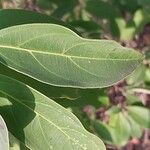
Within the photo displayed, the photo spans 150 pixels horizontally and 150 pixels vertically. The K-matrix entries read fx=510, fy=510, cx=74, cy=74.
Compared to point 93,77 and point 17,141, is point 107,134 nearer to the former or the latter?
point 17,141

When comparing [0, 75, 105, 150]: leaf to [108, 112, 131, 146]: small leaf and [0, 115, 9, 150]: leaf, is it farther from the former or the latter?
[108, 112, 131, 146]: small leaf

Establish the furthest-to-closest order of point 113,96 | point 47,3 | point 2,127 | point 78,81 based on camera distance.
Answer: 1. point 47,3
2. point 113,96
3. point 78,81
4. point 2,127

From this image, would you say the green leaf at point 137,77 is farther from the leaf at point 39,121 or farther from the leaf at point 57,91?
the leaf at point 39,121

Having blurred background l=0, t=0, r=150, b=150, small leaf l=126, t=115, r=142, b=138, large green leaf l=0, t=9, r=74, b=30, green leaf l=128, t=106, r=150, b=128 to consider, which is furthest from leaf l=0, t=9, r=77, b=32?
small leaf l=126, t=115, r=142, b=138

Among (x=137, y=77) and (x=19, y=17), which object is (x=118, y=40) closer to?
(x=137, y=77)

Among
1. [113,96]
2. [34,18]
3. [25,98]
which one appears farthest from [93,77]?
[113,96]

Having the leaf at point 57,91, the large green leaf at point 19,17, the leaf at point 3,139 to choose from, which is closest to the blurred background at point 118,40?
the leaf at point 57,91
